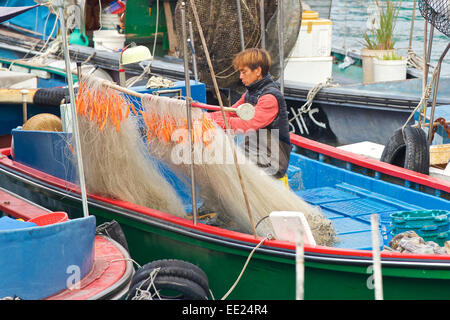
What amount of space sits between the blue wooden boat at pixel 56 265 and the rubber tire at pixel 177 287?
0.62ft

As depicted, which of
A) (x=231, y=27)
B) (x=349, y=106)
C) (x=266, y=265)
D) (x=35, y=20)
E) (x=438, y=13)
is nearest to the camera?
(x=266, y=265)

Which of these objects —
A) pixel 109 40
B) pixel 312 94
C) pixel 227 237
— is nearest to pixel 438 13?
pixel 227 237

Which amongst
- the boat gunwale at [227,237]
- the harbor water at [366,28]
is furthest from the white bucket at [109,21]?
the harbor water at [366,28]

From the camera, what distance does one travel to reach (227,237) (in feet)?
14.7

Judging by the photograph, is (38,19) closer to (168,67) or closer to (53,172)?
(168,67)

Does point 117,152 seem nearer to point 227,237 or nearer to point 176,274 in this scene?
point 227,237

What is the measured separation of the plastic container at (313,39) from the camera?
9316mm

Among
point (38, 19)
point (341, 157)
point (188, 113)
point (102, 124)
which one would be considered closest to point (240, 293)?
point (188, 113)

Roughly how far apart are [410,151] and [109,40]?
6.42 m

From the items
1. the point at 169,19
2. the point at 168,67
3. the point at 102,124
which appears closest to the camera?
the point at 102,124

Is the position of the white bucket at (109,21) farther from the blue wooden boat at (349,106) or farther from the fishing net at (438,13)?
the fishing net at (438,13)
